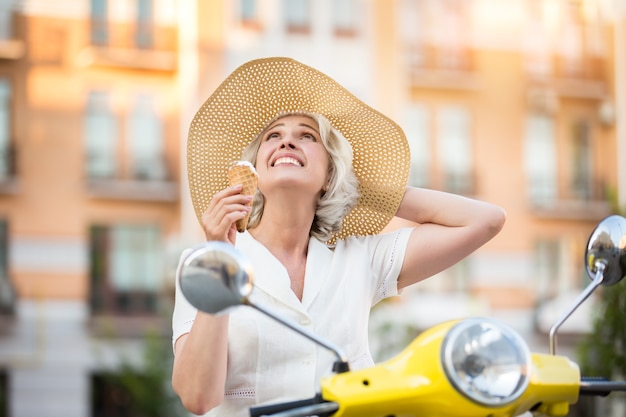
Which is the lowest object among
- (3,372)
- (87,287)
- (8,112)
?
(3,372)

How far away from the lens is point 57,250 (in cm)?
1514

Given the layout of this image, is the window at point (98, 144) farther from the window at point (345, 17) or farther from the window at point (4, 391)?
the window at point (345, 17)

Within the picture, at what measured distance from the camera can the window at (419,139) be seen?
52.8 feet

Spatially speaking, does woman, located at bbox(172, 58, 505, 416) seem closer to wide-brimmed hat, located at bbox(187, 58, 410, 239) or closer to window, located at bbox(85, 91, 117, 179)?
wide-brimmed hat, located at bbox(187, 58, 410, 239)

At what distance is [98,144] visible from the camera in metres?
15.4

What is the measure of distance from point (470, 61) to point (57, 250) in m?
6.92

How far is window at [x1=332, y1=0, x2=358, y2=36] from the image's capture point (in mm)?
15781

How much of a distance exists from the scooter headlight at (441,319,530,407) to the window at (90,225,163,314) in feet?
46.4

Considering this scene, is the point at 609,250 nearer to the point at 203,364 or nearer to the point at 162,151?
the point at 203,364

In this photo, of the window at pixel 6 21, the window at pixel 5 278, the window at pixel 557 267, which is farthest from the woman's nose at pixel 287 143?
the window at pixel 557 267

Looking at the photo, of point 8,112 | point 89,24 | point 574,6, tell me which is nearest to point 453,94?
point 574,6

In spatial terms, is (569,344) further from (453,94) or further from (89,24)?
(89,24)

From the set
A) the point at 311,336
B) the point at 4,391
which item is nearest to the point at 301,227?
the point at 311,336

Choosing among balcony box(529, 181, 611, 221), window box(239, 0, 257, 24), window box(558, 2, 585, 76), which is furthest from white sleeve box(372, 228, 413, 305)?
window box(558, 2, 585, 76)
